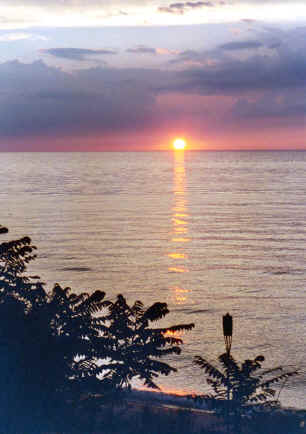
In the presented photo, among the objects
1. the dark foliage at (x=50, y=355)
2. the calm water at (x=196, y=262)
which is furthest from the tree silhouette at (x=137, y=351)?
the calm water at (x=196, y=262)

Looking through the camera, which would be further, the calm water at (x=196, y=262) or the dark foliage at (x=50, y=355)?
the calm water at (x=196, y=262)

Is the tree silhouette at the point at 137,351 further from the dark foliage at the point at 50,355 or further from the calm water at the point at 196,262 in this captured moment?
the calm water at the point at 196,262

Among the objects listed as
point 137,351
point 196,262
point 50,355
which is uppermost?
point 196,262

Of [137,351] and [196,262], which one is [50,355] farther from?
[196,262]

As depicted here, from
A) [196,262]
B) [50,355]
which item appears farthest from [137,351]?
[196,262]

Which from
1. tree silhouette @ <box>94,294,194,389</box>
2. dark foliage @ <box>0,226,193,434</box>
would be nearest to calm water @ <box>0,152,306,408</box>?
tree silhouette @ <box>94,294,194,389</box>

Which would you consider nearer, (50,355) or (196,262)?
(50,355)

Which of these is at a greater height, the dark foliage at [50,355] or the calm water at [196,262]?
the calm water at [196,262]

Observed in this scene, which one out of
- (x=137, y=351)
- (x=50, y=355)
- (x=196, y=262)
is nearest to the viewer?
(x=50, y=355)

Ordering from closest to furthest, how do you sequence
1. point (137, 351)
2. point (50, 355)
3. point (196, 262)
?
point (50, 355)
point (137, 351)
point (196, 262)

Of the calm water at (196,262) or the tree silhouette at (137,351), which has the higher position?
the calm water at (196,262)

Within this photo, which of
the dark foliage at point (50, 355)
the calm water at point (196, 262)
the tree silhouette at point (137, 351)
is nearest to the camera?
the dark foliage at point (50, 355)

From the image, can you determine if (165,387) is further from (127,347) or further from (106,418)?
(127,347)

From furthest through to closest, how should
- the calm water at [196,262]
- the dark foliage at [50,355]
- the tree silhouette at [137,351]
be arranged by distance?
the calm water at [196,262] → the tree silhouette at [137,351] → the dark foliage at [50,355]
